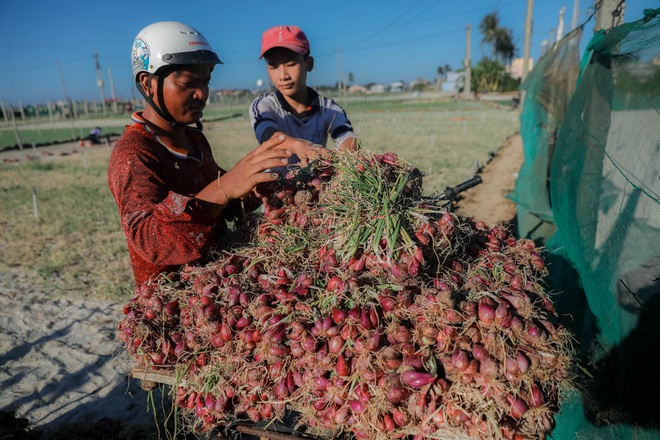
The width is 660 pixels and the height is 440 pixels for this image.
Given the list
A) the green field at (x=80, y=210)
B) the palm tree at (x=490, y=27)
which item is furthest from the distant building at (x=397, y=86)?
the green field at (x=80, y=210)

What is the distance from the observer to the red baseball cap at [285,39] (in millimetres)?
3066

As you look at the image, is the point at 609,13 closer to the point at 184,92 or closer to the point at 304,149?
the point at 304,149

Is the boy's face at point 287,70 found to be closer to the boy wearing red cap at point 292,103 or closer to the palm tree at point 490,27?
the boy wearing red cap at point 292,103

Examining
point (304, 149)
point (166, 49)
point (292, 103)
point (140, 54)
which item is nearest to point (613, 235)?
point (304, 149)

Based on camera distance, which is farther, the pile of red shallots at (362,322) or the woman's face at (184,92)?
the woman's face at (184,92)

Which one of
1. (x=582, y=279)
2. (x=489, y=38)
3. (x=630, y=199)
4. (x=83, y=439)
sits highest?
(x=489, y=38)

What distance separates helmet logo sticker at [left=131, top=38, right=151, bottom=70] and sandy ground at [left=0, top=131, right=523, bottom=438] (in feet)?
4.85

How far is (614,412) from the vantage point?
7.59 ft

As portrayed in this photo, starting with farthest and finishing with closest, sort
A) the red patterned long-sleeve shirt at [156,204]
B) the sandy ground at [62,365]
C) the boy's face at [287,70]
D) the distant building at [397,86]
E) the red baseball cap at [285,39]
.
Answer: the distant building at [397,86] → the sandy ground at [62,365] → the boy's face at [287,70] → the red baseball cap at [285,39] → the red patterned long-sleeve shirt at [156,204]

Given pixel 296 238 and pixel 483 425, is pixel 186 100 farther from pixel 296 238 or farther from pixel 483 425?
pixel 483 425

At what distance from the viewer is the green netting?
7.04 ft

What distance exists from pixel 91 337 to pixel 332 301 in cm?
434

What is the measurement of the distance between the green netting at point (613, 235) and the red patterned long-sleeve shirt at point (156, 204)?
5.39 ft

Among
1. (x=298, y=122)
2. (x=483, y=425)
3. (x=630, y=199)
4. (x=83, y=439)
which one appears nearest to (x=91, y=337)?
(x=83, y=439)
